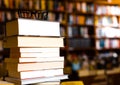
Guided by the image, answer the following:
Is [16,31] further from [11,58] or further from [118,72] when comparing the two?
[118,72]

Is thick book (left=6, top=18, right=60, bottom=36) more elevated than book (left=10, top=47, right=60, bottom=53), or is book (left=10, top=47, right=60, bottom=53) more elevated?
thick book (left=6, top=18, right=60, bottom=36)

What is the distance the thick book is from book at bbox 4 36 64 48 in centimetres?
2

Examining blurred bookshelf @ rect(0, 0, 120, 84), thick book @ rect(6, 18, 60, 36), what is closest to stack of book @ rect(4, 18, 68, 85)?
thick book @ rect(6, 18, 60, 36)

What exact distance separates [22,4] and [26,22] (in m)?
3.52

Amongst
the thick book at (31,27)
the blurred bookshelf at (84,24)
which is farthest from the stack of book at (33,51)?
the blurred bookshelf at (84,24)

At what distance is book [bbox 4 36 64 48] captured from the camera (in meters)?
1.12

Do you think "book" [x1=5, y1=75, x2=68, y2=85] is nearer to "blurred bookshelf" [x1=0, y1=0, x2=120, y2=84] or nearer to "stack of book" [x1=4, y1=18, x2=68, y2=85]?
"stack of book" [x1=4, y1=18, x2=68, y2=85]

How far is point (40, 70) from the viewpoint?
1161mm

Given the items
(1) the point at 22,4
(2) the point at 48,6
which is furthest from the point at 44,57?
(2) the point at 48,6

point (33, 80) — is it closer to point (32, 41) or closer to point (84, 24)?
point (32, 41)

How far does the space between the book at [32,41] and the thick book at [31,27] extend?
0.02 m

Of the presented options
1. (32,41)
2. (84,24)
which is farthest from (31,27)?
(84,24)

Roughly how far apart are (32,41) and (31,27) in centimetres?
7

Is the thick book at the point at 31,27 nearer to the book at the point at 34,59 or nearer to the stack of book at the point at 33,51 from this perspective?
the stack of book at the point at 33,51
